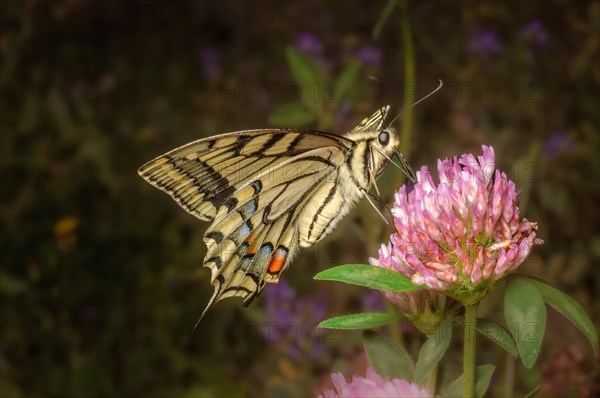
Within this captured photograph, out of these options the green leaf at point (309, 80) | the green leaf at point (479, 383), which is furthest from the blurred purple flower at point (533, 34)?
the green leaf at point (479, 383)

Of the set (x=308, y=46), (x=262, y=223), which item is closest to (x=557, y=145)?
(x=308, y=46)

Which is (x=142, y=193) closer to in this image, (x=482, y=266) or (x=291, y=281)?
(x=291, y=281)

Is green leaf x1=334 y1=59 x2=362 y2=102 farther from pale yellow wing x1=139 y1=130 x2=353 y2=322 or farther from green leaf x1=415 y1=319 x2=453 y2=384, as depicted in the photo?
green leaf x1=415 y1=319 x2=453 y2=384

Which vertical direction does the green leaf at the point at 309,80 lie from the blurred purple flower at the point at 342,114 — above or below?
above

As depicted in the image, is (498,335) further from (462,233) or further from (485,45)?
(485,45)

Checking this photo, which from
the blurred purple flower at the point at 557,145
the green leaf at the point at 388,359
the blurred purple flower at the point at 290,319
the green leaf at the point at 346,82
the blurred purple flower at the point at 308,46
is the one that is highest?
the blurred purple flower at the point at 308,46

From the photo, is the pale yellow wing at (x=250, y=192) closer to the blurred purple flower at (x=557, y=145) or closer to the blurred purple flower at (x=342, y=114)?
the blurred purple flower at (x=342, y=114)
